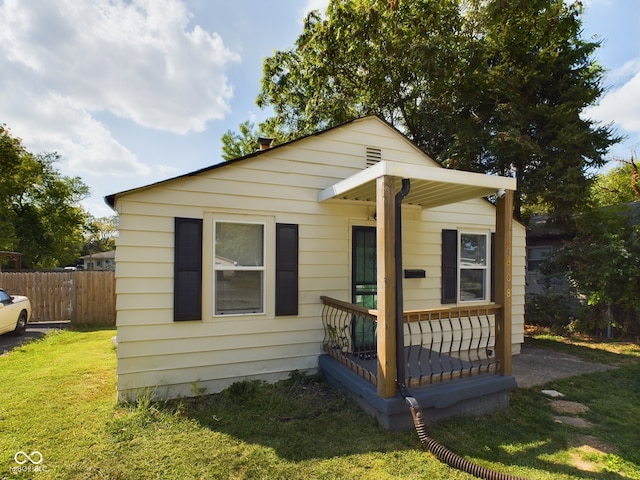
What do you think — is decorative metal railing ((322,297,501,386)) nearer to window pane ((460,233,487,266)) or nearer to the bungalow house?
the bungalow house

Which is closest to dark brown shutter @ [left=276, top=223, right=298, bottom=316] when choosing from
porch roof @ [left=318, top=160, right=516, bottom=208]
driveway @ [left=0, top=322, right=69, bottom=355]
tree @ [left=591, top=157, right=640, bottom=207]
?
porch roof @ [left=318, top=160, right=516, bottom=208]

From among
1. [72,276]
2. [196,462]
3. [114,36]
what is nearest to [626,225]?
[196,462]

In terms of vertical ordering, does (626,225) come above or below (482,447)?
above

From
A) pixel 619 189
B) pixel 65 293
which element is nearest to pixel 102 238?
pixel 65 293

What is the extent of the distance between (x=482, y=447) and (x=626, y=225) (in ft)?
27.8

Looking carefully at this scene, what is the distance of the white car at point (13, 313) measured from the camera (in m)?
7.60

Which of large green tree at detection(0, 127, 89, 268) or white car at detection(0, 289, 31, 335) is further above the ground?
large green tree at detection(0, 127, 89, 268)

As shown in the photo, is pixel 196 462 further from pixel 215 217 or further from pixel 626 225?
pixel 626 225

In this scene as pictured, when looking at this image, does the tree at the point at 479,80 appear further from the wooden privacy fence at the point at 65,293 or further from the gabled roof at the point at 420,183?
the wooden privacy fence at the point at 65,293

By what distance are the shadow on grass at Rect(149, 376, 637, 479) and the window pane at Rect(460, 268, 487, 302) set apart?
6.42ft

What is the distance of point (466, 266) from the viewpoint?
19.5 ft

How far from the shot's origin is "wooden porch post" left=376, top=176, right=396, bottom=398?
327cm

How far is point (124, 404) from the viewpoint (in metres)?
3.84

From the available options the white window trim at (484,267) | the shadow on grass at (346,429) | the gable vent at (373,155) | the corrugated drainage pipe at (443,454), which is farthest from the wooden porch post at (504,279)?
the gable vent at (373,155)
